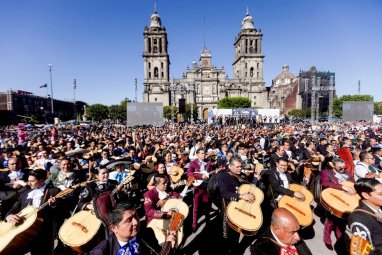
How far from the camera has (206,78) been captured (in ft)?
262

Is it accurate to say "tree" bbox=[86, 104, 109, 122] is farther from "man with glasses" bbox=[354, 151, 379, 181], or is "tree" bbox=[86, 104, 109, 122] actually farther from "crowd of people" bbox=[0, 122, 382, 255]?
"man with glasses" bbox=[354, 151, 379, 181]

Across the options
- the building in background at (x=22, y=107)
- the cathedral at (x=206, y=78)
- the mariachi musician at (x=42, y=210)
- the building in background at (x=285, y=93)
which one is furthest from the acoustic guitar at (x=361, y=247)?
the building in background at (x=285, y=93)

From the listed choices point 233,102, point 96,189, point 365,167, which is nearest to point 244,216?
point 96,189

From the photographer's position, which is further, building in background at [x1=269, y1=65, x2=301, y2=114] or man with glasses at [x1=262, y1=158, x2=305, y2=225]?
building in background at [x1=269, y1=65, x2=301, y2=114]

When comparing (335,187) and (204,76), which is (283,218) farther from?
(204,76)

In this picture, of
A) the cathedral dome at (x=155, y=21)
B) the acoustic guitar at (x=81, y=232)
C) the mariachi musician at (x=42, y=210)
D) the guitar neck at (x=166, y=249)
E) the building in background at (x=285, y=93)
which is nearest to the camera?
the guitar neck at (x=166, y=249)

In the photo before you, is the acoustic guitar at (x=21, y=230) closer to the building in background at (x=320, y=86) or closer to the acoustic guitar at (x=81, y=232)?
the acoustic guitar at (x=81, y=232)

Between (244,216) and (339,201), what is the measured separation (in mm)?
1997

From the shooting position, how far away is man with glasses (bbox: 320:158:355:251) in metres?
4.79

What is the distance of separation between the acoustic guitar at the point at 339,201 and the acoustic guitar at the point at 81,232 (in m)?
4.37

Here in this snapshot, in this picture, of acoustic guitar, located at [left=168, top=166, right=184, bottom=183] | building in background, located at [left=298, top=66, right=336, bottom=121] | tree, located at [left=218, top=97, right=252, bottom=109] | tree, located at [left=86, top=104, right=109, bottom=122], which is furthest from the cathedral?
acoustic guitar, located at [left=168, top=166, right=184, bottom=183]

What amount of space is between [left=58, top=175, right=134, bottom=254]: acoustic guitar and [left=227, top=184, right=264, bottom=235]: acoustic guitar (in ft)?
7.73

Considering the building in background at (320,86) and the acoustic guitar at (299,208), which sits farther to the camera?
the building in background at (320,86)

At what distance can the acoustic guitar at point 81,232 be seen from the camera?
3.74m
